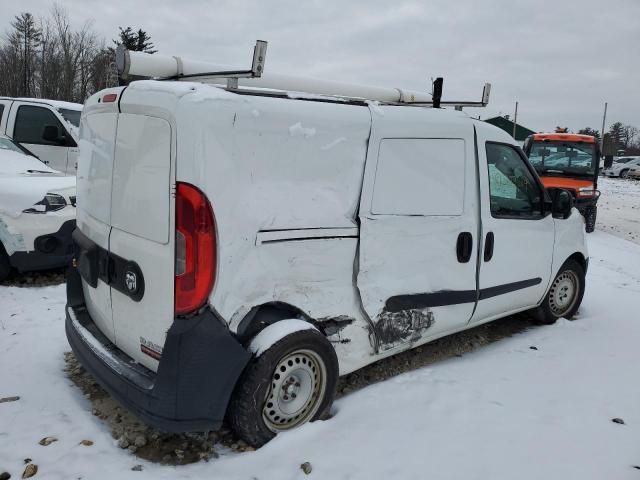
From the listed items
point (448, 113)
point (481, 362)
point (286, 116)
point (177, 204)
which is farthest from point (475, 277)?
point (177, 204)

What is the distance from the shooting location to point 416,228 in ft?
11.1

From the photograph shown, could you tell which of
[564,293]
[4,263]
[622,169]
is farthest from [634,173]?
[4,263]

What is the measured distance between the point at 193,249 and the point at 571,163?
12.0 m

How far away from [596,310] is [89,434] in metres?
5.11

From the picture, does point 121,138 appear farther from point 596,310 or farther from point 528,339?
point 596,310

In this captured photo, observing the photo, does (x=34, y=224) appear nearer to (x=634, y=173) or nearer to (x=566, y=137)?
(x=566, y=137)

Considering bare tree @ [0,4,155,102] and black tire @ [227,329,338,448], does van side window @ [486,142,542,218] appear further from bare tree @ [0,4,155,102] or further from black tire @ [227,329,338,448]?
bare tree @ [0,4,155,102]

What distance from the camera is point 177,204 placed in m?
2.46

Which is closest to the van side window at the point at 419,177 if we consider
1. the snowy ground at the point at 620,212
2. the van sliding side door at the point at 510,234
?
the van sliding side door at the point at 510,234

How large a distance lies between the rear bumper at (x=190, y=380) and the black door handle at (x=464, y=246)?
1.81 meters

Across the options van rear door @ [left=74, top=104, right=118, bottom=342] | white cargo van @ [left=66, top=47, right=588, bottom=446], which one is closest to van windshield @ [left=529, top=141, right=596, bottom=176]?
white cargo van @ [left=66, top=47, right=588, bottom=446]

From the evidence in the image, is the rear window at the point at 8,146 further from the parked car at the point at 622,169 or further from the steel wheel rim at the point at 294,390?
the parked car at the point at 622,169

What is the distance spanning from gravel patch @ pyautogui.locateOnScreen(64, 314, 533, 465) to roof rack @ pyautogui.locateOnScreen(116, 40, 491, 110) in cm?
196

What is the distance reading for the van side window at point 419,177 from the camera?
3182 mm
